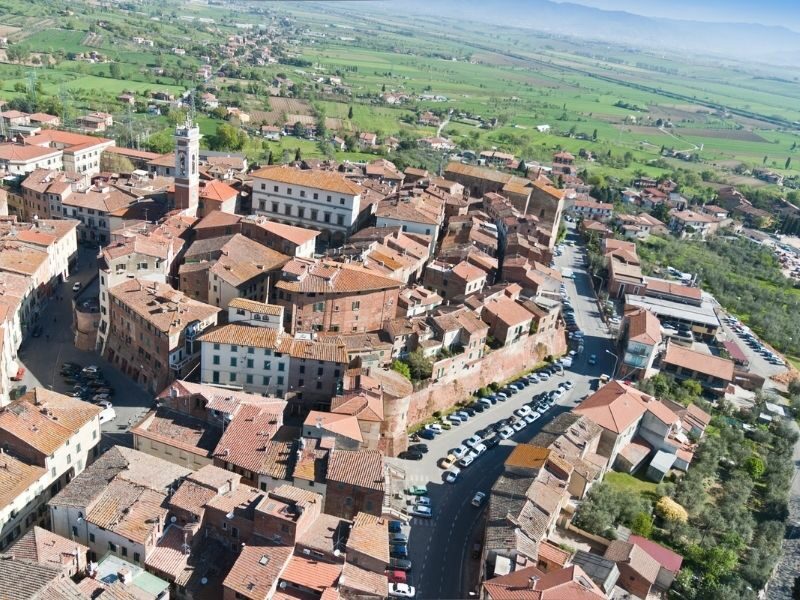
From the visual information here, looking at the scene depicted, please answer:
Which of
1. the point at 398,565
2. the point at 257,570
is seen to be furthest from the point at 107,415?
the point at 398,565

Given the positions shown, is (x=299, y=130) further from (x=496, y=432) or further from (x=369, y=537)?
(x=369, y=537)

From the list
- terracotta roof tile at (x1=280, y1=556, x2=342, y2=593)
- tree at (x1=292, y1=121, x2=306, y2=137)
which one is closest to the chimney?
terracotta roof tile at (x1=280, y1=556, x2=342, y2=593)

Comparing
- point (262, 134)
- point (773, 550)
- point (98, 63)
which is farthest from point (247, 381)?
point (98, 63)

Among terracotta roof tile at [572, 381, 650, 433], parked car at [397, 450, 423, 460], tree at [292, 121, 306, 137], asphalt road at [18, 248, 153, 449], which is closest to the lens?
asphalt road at [18, 248, 153, 449]

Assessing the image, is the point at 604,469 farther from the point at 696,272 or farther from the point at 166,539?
the point at 696,272

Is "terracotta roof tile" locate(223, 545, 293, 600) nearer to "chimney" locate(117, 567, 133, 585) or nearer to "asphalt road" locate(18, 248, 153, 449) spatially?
"chimney" locate(117, 567, 133, 585)

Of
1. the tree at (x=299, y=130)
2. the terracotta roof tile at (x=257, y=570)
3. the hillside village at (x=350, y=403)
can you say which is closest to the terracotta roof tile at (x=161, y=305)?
the hillside village at (x=350, y=403)

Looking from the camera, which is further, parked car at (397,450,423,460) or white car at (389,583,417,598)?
parked car at (397,450,423,460)
